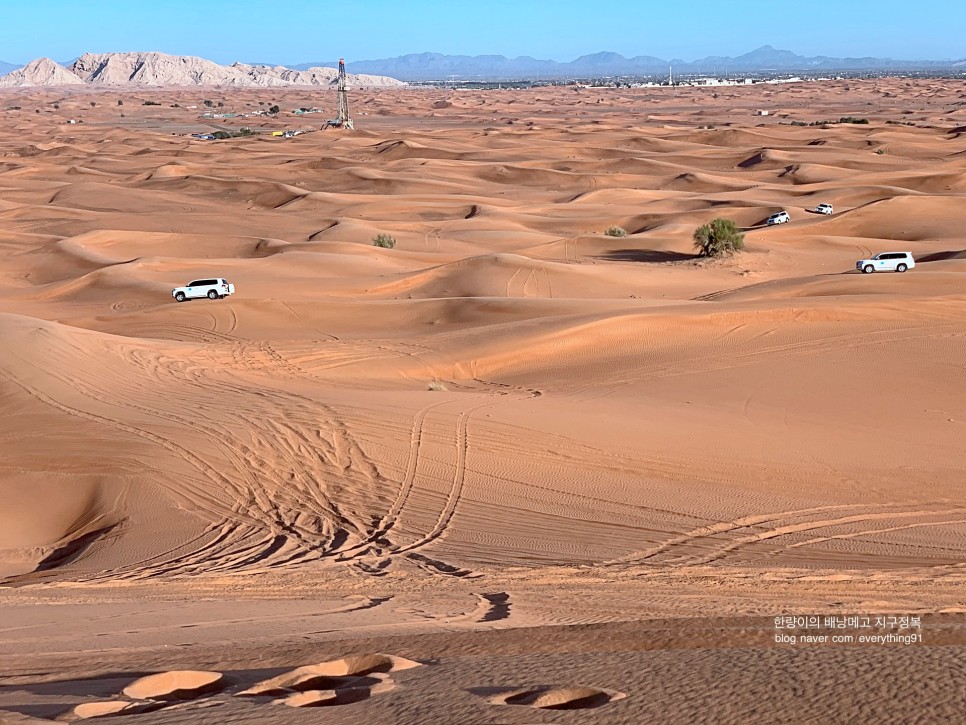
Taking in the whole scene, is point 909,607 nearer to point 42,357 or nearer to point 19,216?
point 42,357

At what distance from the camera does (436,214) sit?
186 ft

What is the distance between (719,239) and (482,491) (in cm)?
2555

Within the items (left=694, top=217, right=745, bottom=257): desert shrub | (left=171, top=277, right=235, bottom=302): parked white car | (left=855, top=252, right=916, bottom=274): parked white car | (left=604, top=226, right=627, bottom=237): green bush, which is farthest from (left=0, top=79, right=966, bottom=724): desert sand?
(left=604, top=226, right=627, bottom=237): green bush

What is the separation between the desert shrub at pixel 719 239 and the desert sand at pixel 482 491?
708mm

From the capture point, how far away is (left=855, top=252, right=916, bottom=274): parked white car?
32156 millimetres

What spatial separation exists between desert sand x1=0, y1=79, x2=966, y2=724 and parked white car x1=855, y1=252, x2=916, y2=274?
1032 mm

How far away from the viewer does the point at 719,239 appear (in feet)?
121

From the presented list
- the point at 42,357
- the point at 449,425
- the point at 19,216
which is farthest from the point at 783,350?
the point at 19,216

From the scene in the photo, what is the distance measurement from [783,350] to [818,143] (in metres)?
67.5

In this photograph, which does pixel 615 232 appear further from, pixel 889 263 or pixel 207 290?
pixel 207 290

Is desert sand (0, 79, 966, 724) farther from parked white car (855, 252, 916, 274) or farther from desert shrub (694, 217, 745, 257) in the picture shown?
parked white car (855, 252, 916, 274)

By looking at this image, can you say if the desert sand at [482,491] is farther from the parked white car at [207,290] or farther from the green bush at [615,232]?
the green bush at [615,232]

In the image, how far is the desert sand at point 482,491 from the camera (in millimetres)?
6883

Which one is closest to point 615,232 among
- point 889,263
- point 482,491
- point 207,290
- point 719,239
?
point 719,239
